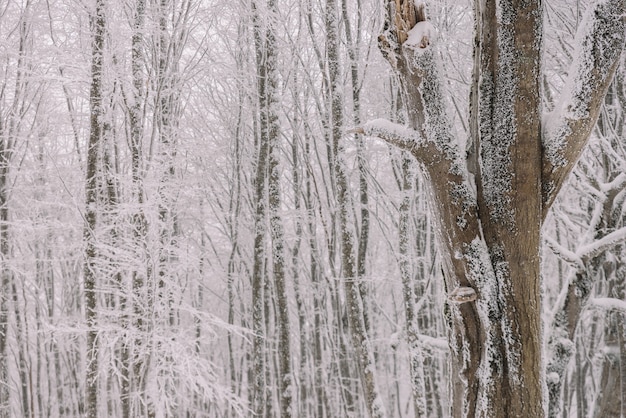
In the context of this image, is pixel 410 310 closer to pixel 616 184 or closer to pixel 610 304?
pixel 610 304

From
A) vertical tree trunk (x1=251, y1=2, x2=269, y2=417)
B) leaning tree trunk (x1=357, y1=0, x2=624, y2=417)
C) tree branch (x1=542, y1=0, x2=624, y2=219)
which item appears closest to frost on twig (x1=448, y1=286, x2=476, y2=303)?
leaning tree trunk (x1=357, y1=0, x2=624, y2=417)

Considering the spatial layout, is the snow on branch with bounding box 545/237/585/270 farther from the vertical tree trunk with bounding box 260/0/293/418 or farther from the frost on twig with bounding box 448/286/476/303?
the vertical tree trunk with bounding box 260/0/293/418

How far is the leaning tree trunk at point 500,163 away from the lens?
3090 mm

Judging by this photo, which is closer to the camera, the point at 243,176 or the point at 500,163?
the point at 500,163

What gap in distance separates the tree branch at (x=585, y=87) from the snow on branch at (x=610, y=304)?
15.9ft

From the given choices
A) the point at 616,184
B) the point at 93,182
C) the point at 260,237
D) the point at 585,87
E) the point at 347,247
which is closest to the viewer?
the point at 585,87

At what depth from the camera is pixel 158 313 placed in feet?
23.2

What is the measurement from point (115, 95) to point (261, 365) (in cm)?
544

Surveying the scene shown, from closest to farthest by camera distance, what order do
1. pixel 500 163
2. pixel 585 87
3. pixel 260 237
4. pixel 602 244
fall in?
pixel 585 87 < pixel 500 163 < pixel 602 244 < pixel 260 237

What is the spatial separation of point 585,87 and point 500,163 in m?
0.62

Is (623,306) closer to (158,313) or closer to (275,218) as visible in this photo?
(275,218)

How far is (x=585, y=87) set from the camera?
10.1 ft

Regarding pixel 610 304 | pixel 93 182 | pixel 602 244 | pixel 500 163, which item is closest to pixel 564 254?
pixel 602 244

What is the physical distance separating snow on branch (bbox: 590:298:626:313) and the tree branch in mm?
4832
